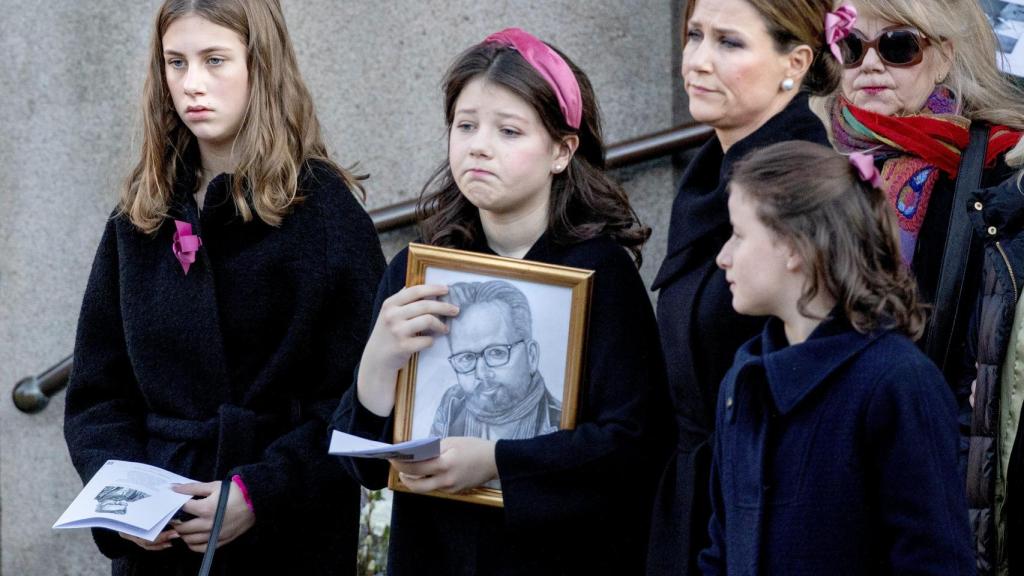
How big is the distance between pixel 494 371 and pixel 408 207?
234 cm

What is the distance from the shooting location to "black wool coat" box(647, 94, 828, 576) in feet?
9.80

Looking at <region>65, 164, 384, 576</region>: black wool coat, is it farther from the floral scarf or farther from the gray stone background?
the gray stone background

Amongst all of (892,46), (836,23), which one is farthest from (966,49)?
(836,23)

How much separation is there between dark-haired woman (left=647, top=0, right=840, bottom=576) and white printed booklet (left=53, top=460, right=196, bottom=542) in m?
1.14

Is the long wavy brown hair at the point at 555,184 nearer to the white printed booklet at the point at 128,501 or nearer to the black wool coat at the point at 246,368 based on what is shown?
the black wool coat at the point at 246,368

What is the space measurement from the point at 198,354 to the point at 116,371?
1.00 ft

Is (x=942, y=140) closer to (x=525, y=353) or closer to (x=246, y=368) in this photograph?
(x=525, y=353)

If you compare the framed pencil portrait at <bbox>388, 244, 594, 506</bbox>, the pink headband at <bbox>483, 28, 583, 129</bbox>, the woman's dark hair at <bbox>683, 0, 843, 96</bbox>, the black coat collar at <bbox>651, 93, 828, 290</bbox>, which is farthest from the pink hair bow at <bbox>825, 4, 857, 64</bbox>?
the framed pencil portrait at <bbox>388, 244, 594, 506</bbox>

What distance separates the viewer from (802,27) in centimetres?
301

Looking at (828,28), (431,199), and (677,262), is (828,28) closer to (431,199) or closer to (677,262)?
(677,262)

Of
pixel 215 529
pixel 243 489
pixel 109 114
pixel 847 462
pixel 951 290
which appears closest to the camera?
pixel 847 462

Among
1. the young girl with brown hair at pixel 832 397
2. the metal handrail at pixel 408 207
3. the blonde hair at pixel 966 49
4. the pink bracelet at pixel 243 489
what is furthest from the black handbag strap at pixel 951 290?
the pink bracelet at pixel 243 489

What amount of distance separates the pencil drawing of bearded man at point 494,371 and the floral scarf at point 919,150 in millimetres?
1156

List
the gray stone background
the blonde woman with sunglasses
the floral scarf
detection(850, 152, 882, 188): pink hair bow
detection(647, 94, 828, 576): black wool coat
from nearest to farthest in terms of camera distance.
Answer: detection(850, 152, 882, 188): pink hair bow → detection(647, 94, 828, 576): black wool coat → the blonde woman with sunglasses → the floral scarf → the gray stone background
